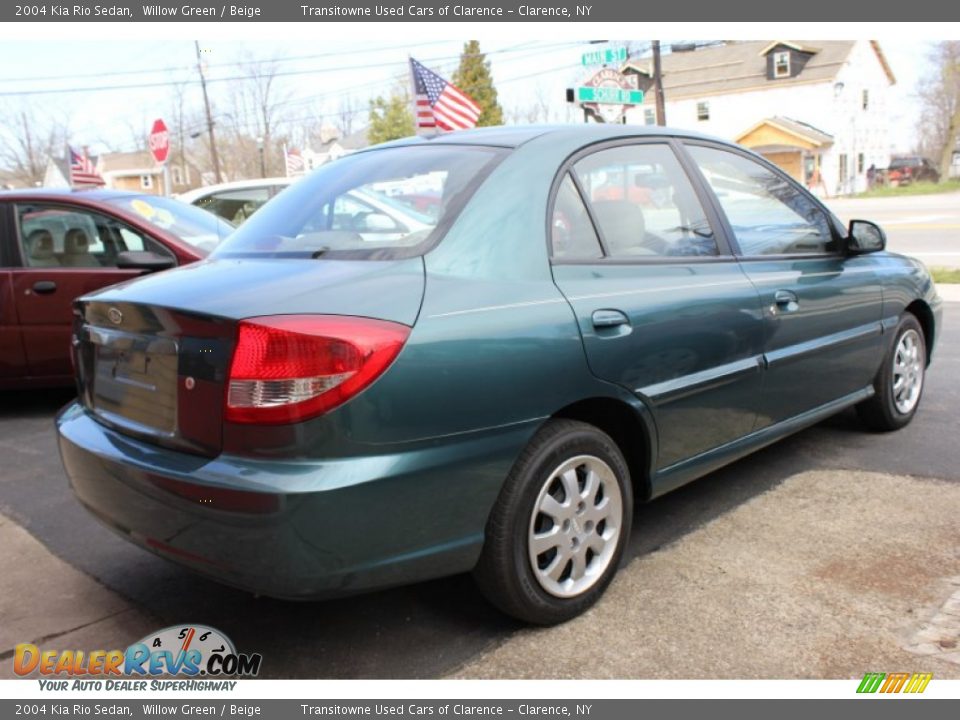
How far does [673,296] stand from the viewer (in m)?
3.03

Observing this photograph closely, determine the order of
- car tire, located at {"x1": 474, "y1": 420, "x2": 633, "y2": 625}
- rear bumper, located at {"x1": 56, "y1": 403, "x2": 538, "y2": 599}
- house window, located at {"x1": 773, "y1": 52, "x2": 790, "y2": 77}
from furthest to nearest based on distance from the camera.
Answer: house window, located at {"x1": 773, "y1": 52, "x2": 790, "y2": 77}, car tire, located at {"x1": 474, "y1": 420, "x2": 633, "y2": 625}, rear bumper, located at {"x1": 56, "y1": 403, "x2": 538, "y2": 599}

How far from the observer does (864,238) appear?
4.12 meters

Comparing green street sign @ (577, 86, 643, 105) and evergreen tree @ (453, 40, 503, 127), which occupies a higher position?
evergreen tree @ (453, 40, 503, 127)

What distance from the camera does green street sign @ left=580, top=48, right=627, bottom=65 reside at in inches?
468

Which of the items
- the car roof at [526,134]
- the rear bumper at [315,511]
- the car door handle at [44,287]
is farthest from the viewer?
the car door handle at [44,287]

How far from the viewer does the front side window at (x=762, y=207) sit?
141 inches

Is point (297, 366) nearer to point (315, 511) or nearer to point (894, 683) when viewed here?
point (315, 511)

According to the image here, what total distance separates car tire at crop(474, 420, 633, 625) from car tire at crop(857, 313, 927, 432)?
2323 millimetres

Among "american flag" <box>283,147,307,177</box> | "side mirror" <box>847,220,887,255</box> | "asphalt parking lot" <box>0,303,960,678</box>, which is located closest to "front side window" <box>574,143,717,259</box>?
"side mirror" <box>847,220,887,255</box>

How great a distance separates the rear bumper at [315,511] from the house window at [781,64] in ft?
171

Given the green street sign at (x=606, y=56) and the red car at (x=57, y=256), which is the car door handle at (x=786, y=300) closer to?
the red car at (x=57, y=256)

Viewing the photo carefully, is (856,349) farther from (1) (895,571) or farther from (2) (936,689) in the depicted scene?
(2) (936,689)

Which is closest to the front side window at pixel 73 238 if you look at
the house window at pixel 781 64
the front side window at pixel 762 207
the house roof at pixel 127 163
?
the front side window at pixel 762 207

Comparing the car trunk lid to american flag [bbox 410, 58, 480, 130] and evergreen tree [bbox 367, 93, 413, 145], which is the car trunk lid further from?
evergreen tree [bbox 367, 93, 413, 145]
